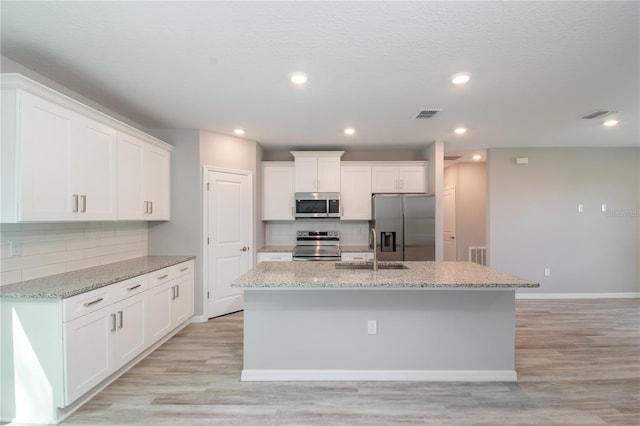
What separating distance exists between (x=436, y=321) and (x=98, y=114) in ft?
11.3

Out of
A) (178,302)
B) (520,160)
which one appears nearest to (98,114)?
(178,302)

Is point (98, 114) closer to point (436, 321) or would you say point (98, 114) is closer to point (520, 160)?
point (436, 321)

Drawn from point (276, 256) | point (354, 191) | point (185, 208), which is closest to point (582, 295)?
point (354, 191)

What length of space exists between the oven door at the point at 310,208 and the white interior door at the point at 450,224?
3296 millimetres

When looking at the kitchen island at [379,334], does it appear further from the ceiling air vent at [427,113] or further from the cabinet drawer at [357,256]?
the cabinet drawer at [357,256]

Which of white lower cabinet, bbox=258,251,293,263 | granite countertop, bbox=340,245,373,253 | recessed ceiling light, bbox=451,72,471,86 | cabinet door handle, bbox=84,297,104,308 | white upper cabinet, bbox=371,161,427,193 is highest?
recessed ceiling light, bbox=451,72,471,86

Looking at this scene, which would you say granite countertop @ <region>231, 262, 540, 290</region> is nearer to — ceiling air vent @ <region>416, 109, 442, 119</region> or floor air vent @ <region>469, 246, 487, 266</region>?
ceiling air vent @ <region>416, 109, 442, 119</region>

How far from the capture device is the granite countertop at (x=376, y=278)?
7.37 ft

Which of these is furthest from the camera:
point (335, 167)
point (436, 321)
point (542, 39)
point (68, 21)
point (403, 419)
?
point (335, 167)

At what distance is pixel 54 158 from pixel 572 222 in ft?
22.7

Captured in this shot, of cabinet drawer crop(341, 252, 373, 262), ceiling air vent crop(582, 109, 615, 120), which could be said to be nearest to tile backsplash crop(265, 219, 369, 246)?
cabinet drawer crop(341, 252, 373, 262)

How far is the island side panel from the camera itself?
255cm

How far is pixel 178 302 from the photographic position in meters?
3.50

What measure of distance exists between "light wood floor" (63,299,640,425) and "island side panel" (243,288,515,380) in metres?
0.15
